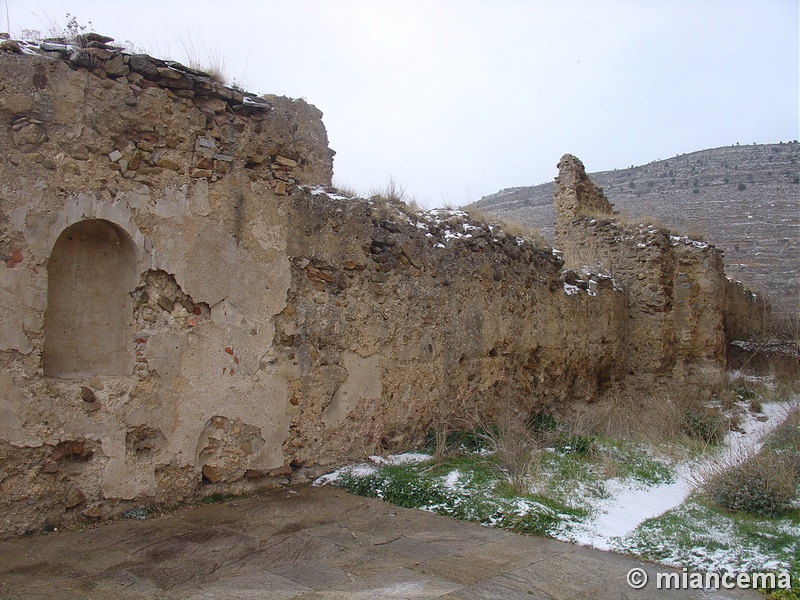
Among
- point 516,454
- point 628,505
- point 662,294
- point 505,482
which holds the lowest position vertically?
point 628,505

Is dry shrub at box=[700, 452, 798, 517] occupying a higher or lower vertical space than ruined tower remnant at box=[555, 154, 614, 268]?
lower

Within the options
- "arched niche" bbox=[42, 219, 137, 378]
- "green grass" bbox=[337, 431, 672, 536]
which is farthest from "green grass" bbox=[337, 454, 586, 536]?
"arched niche" bbox=[42, 219, 137, 378]

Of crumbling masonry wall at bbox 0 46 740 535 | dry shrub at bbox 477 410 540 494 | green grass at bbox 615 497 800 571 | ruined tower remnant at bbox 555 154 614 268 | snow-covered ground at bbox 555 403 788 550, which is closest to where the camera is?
green grass at bbox 615 497 800 571

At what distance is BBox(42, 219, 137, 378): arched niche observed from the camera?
173 inches

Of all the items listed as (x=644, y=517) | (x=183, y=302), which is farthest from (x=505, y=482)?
(x=183, y=302)

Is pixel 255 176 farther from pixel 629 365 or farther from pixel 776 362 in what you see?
pixel 776 362

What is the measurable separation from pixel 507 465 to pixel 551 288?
12.0 feet

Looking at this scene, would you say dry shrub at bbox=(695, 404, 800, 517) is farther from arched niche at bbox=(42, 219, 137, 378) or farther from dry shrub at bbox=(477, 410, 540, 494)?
arched niche at bbox=(42, 219, 137, 378)

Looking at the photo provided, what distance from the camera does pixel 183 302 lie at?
4664mm

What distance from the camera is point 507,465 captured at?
18.0 feet

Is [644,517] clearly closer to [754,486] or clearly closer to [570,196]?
[754,486]

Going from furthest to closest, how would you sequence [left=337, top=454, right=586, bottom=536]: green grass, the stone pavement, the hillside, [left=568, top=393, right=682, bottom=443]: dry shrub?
1. the hillside
2. [left=568, top=393, right=682, bottom=443]: dry shrub
3. [left=337, top=454, right=586, bottom=536]: green grass
4. the stone pavement

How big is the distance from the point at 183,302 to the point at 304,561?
78.7 inches

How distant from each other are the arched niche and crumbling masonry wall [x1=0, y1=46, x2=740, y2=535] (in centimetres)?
1
